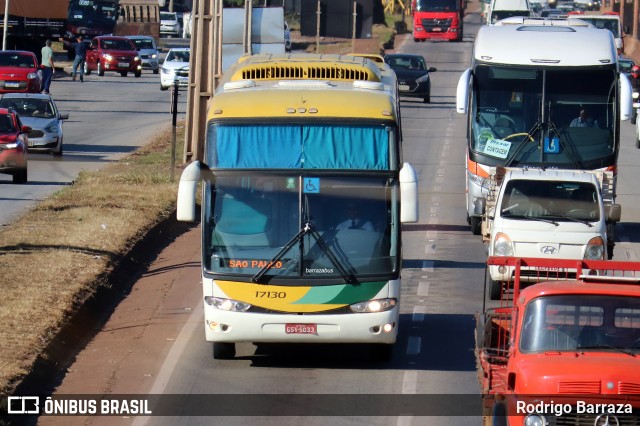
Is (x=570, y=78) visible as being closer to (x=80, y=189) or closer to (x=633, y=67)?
(x=80, y=189)

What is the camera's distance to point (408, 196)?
1284cm

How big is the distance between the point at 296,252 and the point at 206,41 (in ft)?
57.2

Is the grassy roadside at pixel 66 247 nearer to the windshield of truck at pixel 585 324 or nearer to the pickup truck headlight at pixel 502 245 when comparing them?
the windshield of truck at pixel 585 324

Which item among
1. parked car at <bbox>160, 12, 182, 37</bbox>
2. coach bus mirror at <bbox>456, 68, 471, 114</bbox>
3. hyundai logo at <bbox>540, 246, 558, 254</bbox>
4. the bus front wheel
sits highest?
parked car at <bbox>160, 12, 182, 37</bbox>

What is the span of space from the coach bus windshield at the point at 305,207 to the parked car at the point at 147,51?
5305 cm

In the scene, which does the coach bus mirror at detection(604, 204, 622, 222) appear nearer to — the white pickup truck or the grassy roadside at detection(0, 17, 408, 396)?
the white pickup truck

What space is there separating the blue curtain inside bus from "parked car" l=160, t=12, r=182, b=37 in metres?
81.3

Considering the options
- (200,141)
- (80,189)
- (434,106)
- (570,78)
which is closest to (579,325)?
(570,78)

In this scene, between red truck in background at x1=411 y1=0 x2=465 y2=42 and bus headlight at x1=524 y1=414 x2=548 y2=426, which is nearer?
bus headlight at x1=524 y1=414 x2=548 y2=426

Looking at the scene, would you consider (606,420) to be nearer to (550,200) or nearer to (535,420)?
(535,420)

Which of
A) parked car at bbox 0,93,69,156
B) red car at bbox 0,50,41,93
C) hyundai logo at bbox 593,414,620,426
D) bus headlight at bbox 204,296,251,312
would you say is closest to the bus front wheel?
bus headlight at bbox 204,296,251,312

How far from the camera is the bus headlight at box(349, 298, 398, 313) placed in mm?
12922

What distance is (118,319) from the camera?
51.4ft

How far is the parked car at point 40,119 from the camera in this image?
32.8 metres
